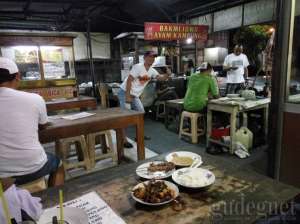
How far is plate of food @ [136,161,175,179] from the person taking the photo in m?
1.38

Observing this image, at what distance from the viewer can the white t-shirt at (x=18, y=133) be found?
5.79 ft

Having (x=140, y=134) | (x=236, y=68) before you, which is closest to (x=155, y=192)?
(x=140, y=134)

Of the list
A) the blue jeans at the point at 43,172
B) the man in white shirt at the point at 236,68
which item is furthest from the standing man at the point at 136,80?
the man in white shirt at the point at 236,68

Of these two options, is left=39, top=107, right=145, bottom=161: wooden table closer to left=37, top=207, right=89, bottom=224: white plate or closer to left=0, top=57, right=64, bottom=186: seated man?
Answer: left=0, top=57, right=64, bottom=186: seated man

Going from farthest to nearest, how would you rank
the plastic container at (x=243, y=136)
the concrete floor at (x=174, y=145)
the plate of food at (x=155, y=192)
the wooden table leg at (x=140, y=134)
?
the plastic container at (x=243, y=136) < the concrete floor at (x=174, y=145) < the wooden table leg at (x=140, y=134) < the plate of food at (x=155, y=192)

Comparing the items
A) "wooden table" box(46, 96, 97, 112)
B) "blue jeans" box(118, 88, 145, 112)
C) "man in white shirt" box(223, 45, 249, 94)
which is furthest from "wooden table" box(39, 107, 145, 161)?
"man in white shirt" box(223, 45, 249, 94)

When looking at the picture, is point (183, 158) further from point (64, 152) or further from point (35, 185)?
point (64, 152)

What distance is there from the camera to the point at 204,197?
117 centimetres

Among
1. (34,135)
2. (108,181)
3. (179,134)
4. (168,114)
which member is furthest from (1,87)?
(168,114)

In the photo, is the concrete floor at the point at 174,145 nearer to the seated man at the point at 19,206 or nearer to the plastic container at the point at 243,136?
the plastic container at the point at 243,136

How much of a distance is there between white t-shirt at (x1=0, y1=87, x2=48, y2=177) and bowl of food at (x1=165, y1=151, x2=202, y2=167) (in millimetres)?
1090

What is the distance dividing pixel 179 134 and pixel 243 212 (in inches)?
149

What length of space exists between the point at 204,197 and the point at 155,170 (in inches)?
14.3

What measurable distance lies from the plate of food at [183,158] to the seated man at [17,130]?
3.59ft
